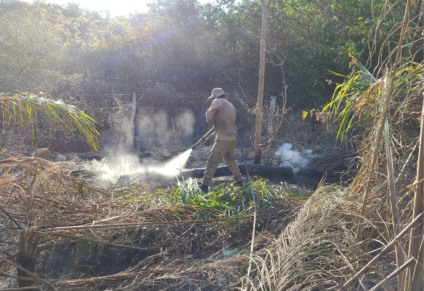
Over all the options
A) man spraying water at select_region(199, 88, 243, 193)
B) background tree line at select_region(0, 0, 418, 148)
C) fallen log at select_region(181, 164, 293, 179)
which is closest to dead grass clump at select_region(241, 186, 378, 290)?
man spraying water at select_region(199, 88, 243, 193)

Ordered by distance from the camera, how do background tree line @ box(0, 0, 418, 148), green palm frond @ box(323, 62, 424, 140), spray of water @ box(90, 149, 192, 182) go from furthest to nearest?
background tree line @ box(0, 0, 418, 148) < spray of water @ box(90, 149, 192, 182) < green palm frond @ box(323, 62, 424, 140)

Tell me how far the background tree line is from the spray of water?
241cm

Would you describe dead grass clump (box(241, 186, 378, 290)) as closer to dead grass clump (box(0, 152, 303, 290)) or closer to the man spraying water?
dead grass clump (box(0, 152, 303, 290))

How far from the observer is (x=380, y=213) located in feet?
14.5

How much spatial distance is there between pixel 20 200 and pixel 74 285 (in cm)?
104

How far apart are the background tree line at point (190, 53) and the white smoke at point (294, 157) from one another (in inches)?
88.2

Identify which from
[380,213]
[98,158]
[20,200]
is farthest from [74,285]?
[98,158]

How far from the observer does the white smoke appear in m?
11.7

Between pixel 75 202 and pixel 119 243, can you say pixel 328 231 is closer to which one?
pixel 119 243

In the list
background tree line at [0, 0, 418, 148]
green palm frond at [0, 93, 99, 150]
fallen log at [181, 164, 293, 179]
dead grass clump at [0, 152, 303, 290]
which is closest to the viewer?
dead grass clump at [0, 152, 303, 290]

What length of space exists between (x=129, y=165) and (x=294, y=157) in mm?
3984

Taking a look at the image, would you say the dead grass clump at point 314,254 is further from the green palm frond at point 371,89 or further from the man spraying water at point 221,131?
the man spraying water at point 221,131

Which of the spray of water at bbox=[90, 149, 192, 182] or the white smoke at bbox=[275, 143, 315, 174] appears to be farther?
the white smoke at bbox=[275, 143, 315, 174]

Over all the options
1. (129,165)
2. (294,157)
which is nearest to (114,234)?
(129,165)
